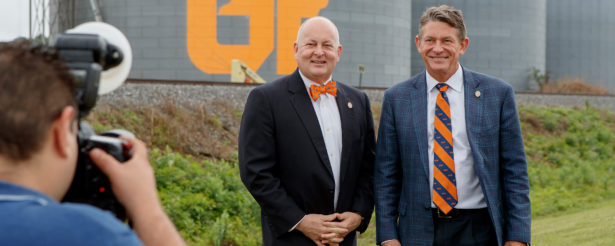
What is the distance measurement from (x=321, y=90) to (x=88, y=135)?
85.5 inches

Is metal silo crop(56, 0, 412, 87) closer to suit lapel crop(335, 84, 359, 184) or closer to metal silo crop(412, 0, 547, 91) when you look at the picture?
metal silo crop(412, 0, 547, 91)

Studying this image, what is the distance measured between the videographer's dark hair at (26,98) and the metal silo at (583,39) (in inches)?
1129

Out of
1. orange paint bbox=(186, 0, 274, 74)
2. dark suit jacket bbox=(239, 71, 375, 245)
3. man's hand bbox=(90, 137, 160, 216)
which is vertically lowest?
dark suit jacket bbox=(239, 71, 375, 245)

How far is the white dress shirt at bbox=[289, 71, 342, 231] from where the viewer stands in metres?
3.33

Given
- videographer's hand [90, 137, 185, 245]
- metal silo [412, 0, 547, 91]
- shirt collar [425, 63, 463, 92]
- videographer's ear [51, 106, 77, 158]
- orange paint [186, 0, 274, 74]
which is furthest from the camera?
metal silo [412, 0, 547, 91]

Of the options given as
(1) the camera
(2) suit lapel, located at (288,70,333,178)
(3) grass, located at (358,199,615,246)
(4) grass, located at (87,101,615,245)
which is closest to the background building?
(4) grass, located at (87,101,615,245)

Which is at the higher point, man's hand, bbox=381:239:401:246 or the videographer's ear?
the videographer's ear

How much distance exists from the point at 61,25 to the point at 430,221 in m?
16.3

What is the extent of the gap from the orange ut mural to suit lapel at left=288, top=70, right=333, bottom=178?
1261 cm

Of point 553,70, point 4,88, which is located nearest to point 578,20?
point 553,70

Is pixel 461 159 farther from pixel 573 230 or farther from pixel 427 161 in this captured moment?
pixel 573 230

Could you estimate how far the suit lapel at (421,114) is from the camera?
307 cm

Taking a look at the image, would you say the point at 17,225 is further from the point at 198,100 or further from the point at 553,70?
the point at 553,70

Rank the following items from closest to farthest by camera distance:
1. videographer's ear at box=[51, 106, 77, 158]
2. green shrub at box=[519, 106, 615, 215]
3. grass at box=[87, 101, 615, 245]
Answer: videographer's ear at box=[51, 106, 77, 158] → grass at box=[87, 101, 615, 245] → green shrub at box=[519, 106, 615, 215]
